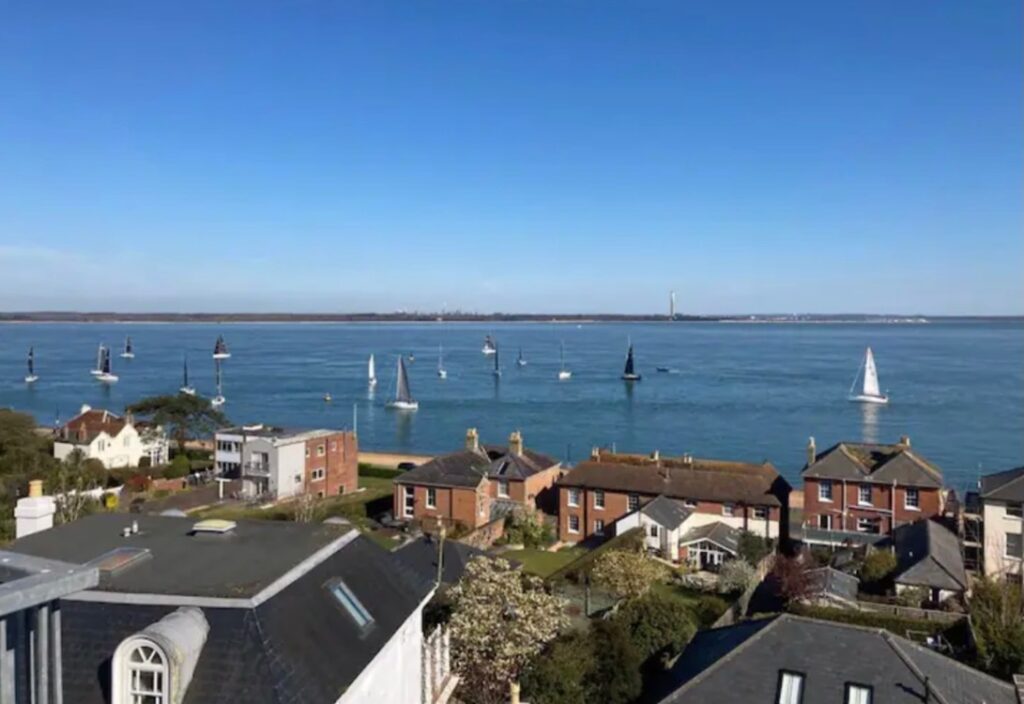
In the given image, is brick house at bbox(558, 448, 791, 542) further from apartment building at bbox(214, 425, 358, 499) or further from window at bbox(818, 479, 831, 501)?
apartment building at bbox(214, 425, 358, 499)

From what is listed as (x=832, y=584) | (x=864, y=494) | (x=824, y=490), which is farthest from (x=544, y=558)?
(x=864, y=494)

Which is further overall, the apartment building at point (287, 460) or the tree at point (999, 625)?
the apartment building at point (287, 460)

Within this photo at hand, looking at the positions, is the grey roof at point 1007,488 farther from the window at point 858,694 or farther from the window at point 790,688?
the window at point 790,688

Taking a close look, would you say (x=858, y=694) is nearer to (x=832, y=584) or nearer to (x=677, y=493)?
(x=832, y=584)

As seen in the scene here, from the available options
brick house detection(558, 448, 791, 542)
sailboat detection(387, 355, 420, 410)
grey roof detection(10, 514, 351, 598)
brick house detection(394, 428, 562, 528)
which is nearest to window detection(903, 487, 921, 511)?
brick house detection(558, 448, 791, 542)

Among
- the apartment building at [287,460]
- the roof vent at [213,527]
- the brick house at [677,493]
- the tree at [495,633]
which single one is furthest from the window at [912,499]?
the roof vent at [213,527]

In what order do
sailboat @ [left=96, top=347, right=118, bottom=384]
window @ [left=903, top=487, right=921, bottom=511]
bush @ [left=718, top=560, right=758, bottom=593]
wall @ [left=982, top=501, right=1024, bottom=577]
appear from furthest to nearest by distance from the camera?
sailboat @ [left=96, top=347, right=118, bottom=384] → window @ [left=903, top=487, right=921, bottom=511] → wall @ [left=982, top=501, right=1024, bottom=577] → bush @ [left=718, top=560, right=758, bottom=593]
